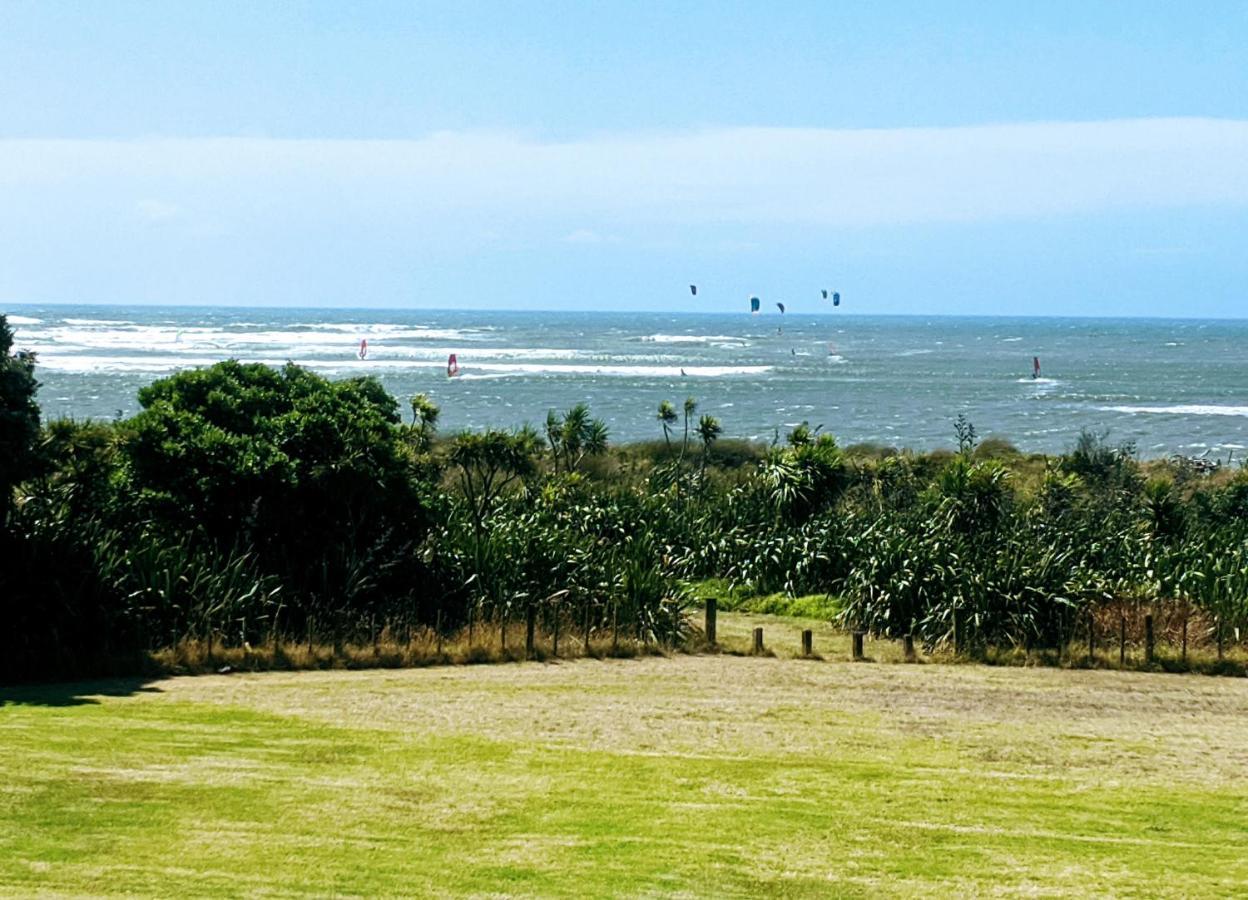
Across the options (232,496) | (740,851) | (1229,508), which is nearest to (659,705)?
(740,851)

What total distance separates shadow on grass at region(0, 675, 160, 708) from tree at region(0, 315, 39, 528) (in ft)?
10.2

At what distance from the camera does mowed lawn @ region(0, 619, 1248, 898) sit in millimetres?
10891

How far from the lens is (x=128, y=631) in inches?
784

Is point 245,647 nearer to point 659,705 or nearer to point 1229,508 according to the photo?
point 659,705

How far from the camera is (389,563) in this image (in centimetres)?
2255

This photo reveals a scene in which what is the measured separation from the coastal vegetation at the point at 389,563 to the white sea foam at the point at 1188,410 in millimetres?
61966

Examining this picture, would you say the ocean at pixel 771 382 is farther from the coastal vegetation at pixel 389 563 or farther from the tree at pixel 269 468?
the tree at pixel 269 468

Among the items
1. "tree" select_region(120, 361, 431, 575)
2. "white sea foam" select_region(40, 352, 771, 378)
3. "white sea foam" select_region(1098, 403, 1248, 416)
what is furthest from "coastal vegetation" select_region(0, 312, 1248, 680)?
"white sea foam" select_region(40, 352, 771, 378)

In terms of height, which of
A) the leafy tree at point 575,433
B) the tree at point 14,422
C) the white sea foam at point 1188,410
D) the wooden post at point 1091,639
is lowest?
the white sea foam at point 1188,410

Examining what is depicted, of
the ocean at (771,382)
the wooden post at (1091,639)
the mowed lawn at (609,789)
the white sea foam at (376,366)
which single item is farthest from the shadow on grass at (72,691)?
the white sea foam at (376,366)

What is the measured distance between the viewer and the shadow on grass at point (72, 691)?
16.8 m

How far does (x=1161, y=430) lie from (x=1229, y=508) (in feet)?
159

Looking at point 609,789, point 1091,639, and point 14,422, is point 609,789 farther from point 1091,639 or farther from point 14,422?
point 1091,639

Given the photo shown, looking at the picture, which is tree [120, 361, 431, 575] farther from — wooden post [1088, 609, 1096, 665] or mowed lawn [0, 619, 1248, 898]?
wooden post [1088, 609, 1096, 665]
